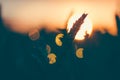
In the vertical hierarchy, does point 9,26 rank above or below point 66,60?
above

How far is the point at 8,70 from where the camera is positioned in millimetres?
2400

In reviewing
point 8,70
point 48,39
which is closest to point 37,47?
point 48,39

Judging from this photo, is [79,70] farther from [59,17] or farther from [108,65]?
[59,17]

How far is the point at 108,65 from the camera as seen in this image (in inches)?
95.7

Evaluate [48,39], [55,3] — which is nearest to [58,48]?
[48,39]

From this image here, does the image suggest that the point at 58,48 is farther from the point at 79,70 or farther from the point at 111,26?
the point at 111,26

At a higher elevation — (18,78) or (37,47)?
(37,47)

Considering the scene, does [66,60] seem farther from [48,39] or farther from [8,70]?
[8,70]

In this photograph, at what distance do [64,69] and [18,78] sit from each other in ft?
0.98

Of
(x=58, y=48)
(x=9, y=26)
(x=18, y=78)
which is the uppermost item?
(x=9, y=26)

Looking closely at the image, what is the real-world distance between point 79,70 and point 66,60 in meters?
0.10

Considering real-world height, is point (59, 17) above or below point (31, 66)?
above

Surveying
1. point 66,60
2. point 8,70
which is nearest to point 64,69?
point 66,60

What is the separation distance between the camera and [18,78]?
7.89 ft
